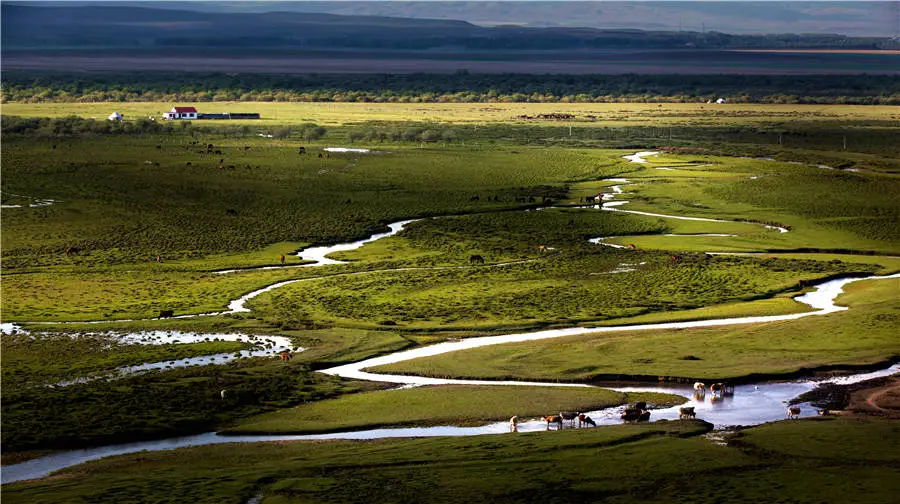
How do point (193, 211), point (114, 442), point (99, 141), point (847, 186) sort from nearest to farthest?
point (114, 442) → point (193, 211) → point (847, 186) → point (99, 141)

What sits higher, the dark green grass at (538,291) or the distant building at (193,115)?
the dark green grass at (538,291)

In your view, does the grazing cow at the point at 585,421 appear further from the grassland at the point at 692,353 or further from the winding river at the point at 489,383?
the grassland at the point at 692,353

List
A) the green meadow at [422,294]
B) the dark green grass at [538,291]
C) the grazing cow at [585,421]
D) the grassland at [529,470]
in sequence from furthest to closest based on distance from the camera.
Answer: the dark green grass at [538,291] → the grazing cow at [585,421] → the green meadow at [422,294] → the grassland at [529,470]

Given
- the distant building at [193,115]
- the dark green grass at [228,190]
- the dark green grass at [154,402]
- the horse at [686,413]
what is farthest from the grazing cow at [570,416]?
the distant building at [193,115]

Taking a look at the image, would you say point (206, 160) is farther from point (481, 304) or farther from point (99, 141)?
point (481, 304)

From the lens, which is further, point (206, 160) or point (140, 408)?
point (206, 160)

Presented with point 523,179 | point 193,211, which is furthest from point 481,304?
point 523,179

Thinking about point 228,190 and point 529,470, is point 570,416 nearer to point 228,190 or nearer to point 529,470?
point 529,470

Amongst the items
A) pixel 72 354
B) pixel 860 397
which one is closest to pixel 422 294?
pixel 72 354
